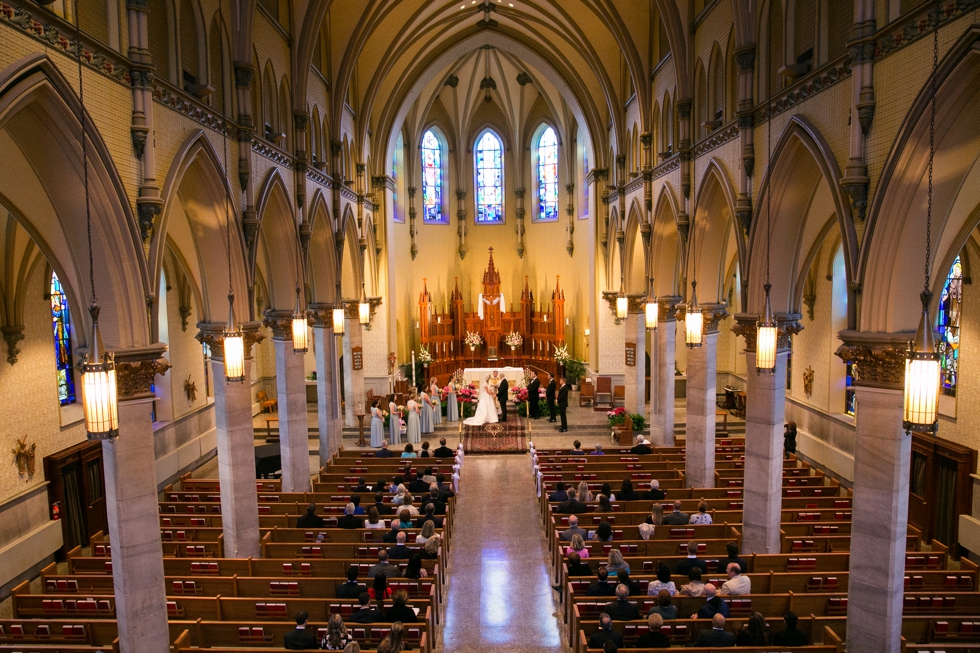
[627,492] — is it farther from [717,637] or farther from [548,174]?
[548,174]

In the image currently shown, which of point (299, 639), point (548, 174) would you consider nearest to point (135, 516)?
point (299, 639)

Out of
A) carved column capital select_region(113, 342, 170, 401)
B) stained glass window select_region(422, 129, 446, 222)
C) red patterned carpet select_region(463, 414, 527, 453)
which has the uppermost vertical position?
stained glass window select_region(422, 129, 446, 222)

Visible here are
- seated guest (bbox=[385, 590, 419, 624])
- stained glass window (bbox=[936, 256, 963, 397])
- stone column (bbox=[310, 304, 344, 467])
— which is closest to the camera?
seated guest (bbox=[385, 590, 419, 624])

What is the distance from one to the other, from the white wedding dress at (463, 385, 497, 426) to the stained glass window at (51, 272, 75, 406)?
1277 cm

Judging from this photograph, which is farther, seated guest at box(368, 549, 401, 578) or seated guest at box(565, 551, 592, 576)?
seated guest at box(565, 551, 592, 576)

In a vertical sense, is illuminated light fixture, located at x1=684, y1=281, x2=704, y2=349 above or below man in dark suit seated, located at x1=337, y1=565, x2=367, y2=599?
above

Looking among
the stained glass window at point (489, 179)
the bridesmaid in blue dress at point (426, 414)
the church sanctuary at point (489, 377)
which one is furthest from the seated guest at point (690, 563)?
the stained glass window at point (489, 179)

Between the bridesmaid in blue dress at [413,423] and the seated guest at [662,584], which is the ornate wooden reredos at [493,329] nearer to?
the bridesmaid in blue dress at [413,423]

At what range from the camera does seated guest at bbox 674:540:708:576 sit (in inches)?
404

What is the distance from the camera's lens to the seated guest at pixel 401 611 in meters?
9.16

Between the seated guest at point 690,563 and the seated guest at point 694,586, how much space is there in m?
0.53

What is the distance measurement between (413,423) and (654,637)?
15.0 meters

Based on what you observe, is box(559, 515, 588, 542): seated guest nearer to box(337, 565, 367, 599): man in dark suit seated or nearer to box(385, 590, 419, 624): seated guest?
box(385, 590, 419, 624): seated guest

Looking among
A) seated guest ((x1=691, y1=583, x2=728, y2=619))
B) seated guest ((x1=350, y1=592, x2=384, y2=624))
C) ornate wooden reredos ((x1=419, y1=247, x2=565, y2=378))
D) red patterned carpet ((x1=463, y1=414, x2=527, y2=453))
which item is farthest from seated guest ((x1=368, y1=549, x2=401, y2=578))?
ornate wooden reredos ((x1=419, y1=247, x2=565, y2=378))
